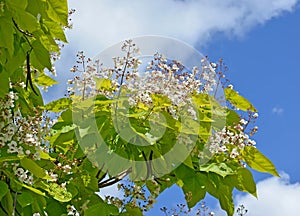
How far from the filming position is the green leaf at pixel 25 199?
77.1 inches

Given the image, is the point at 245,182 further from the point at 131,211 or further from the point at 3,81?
the point at 3,81

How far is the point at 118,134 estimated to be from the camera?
7.67ft

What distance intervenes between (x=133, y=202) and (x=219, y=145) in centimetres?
52

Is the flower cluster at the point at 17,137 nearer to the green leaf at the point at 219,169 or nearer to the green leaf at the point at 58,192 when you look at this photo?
the green leaf at the point at 58,192

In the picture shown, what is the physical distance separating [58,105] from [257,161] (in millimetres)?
1059

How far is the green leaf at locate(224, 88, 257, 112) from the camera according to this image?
9.05 ft

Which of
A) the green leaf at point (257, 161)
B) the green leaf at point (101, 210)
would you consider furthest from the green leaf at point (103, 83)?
the green leaf at point (257, 161)

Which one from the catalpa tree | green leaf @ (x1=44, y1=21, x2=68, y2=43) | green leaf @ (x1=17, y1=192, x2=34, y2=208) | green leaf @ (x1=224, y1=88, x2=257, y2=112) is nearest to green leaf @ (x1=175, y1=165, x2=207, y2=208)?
the catalpa tree

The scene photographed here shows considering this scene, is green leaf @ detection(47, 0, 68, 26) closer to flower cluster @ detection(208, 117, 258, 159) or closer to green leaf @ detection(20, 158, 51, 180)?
green leaf @ detection(20, 158, 51, 180)

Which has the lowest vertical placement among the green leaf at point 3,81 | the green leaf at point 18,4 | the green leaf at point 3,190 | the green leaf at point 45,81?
the green leaf at point 3,190

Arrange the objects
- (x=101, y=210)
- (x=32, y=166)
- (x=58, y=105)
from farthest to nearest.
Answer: (x=58, y=105) < (x=101, y=210) < (x=32, y=166)

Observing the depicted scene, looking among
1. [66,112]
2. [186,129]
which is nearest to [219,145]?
[186,129]

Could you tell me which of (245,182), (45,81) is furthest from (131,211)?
(45,81)

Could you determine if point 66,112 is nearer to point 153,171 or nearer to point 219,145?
point 153,171
